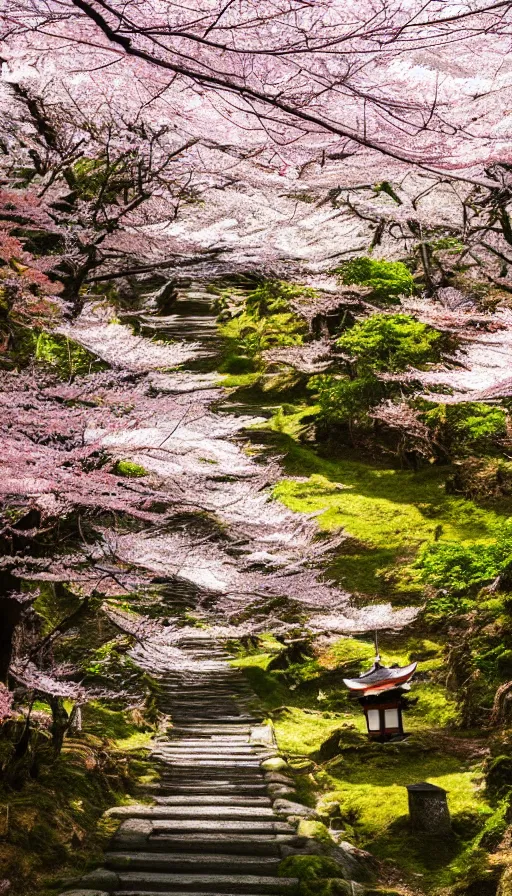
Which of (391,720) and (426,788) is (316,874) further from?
(426,788)

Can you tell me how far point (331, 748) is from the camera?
10695mm

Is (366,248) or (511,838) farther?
(366,248)

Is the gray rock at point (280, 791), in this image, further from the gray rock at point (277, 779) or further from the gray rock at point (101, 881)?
the gray rock at point (101, 881)

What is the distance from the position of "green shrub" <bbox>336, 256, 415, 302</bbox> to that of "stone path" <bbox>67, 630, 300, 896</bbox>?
8048mm

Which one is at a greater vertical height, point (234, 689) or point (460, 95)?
point (460, 95)

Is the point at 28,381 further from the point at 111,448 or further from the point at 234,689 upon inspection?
the point at 234,689

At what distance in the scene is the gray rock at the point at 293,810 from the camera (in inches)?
333

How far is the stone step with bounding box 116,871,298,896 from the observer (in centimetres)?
671

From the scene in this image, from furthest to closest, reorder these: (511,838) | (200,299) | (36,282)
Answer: (200,299)
(511,838)
(36,282)

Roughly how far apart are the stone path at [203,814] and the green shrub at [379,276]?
8.05m

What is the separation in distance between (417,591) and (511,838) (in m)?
6.28

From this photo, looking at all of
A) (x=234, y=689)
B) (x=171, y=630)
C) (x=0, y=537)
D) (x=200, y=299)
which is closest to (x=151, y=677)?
(x=234, y=689)

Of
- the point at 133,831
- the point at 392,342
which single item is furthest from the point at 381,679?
Answer: the point at 392,342

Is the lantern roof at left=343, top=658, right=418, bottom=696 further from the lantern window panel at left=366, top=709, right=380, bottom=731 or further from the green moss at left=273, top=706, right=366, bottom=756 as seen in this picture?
the green moss at left=273, top=706, right=366, bottom=756
